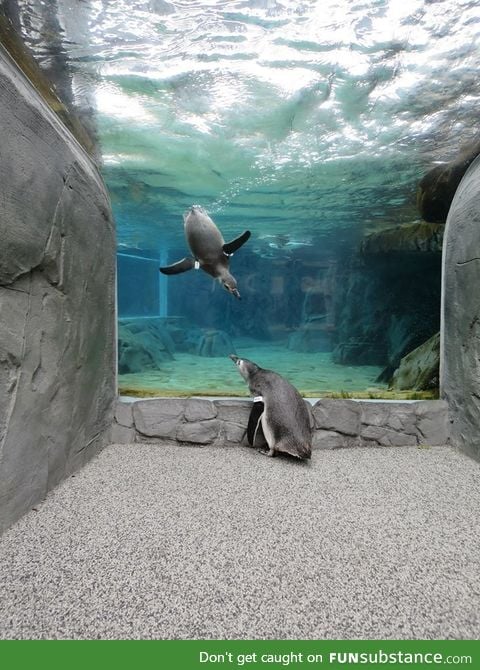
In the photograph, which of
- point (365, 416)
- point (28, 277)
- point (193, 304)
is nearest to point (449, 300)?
point (365, 416)

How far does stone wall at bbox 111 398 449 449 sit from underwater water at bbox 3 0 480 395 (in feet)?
2.14

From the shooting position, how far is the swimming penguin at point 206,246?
502 centimetres

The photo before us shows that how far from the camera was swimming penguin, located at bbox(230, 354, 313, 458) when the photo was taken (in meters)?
3.78

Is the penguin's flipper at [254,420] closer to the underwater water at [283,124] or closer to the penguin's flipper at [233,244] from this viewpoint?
the underwater water at [283,124]

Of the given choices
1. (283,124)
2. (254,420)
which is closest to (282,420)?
(254,420)

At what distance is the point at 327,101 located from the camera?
5941 mm

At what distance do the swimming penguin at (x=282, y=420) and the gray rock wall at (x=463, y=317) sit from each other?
5.99 ft

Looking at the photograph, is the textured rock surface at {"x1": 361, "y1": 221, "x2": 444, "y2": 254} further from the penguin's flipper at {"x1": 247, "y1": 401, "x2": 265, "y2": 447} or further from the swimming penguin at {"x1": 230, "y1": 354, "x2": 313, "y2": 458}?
the penguin's flipper at {"x1": 247, "y1": 401, "x2": 265, "y2": 447}

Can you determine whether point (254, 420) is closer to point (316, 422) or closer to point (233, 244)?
point (316, 422)

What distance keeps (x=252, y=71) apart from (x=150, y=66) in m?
1.50

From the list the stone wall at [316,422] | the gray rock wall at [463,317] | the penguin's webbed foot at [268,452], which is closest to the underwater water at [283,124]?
the stone wall at [316,422]


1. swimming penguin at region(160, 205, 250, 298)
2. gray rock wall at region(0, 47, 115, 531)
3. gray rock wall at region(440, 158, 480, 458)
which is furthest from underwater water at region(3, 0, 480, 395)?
gray rock wall at region(440, 158, 480, 458)

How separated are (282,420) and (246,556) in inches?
71.2

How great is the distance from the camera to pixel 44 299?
2820mm
